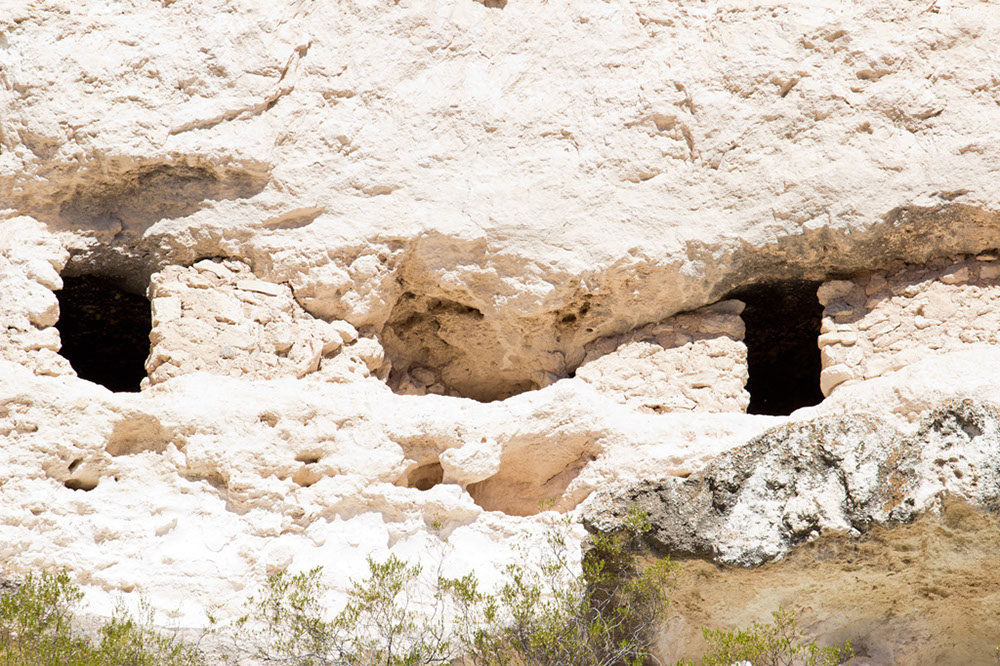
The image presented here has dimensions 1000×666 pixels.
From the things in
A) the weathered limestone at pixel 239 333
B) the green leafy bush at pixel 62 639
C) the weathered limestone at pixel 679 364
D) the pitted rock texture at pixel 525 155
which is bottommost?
the green leafy bush at pixel 62 639

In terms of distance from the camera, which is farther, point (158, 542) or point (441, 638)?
point (158, 542)

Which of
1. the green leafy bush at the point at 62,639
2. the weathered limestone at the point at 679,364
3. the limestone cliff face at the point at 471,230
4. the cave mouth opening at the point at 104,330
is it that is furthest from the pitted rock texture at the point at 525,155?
the green leafy bush at the point at 62,639

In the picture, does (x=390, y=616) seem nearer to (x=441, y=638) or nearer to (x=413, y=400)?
(x=441, y=638)

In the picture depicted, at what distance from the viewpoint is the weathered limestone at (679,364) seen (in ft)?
23.4

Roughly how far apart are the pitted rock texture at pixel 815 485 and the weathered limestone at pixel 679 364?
48.0 inches

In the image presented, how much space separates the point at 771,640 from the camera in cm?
546

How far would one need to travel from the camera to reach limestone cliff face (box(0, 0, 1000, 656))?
6.57m

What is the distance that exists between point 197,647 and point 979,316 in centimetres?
436

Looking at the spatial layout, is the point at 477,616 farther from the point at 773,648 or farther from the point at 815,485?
the point at 815,485

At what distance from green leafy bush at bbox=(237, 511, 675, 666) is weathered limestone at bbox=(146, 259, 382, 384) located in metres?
1.45

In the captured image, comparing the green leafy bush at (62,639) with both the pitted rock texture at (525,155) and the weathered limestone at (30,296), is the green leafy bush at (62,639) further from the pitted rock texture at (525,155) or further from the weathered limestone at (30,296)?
the pitted rock texture at (525,155)

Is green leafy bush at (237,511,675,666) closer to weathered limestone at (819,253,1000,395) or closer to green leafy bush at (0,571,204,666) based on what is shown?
green leafy bush at (0,571,204,666)

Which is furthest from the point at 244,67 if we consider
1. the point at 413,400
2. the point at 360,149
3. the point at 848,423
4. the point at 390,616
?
the point at 848,423

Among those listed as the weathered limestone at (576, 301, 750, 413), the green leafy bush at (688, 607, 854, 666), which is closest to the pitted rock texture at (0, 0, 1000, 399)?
the weathered limestone at (576, 301, 750, 413)
